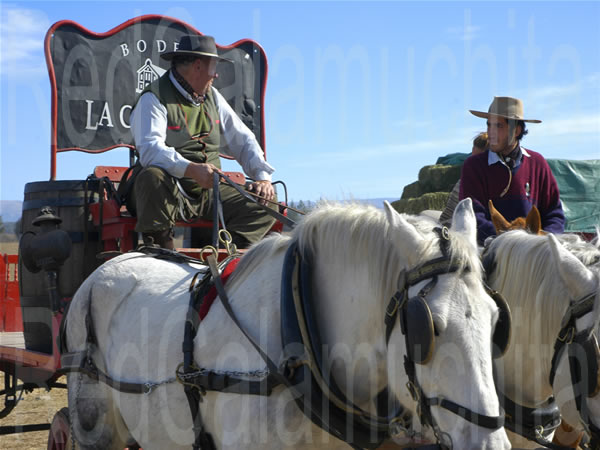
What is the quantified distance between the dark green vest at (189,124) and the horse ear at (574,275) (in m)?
2.33

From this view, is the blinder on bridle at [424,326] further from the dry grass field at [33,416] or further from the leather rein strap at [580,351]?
the dry grass field at [33,416]

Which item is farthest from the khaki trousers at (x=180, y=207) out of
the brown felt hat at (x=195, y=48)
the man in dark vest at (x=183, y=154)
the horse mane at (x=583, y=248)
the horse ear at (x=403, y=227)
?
the horse ear at (x=403, y=227)

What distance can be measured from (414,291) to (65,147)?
13.0ft

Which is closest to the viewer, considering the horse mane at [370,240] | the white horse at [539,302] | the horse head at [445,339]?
the horse head at [445,339]

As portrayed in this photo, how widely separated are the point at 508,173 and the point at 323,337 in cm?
206

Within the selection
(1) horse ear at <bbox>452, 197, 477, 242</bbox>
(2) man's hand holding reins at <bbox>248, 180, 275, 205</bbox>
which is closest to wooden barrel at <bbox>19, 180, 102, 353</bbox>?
(2) man's hand holding reins at <bbox>248, 180, 275, 205</bbox>

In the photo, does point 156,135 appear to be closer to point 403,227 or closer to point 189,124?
point 189,124

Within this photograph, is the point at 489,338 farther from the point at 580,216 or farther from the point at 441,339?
the point at 580,216

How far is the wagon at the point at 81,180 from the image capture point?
173 inches

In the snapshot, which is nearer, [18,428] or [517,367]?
[517,367]

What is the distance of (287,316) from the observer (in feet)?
8.17

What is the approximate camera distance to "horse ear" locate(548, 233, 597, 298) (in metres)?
2.74

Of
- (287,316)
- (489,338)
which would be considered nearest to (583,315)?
(489,338)

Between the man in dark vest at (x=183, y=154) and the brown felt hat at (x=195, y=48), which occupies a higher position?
the brown felt hat at (x=195, y=48)
